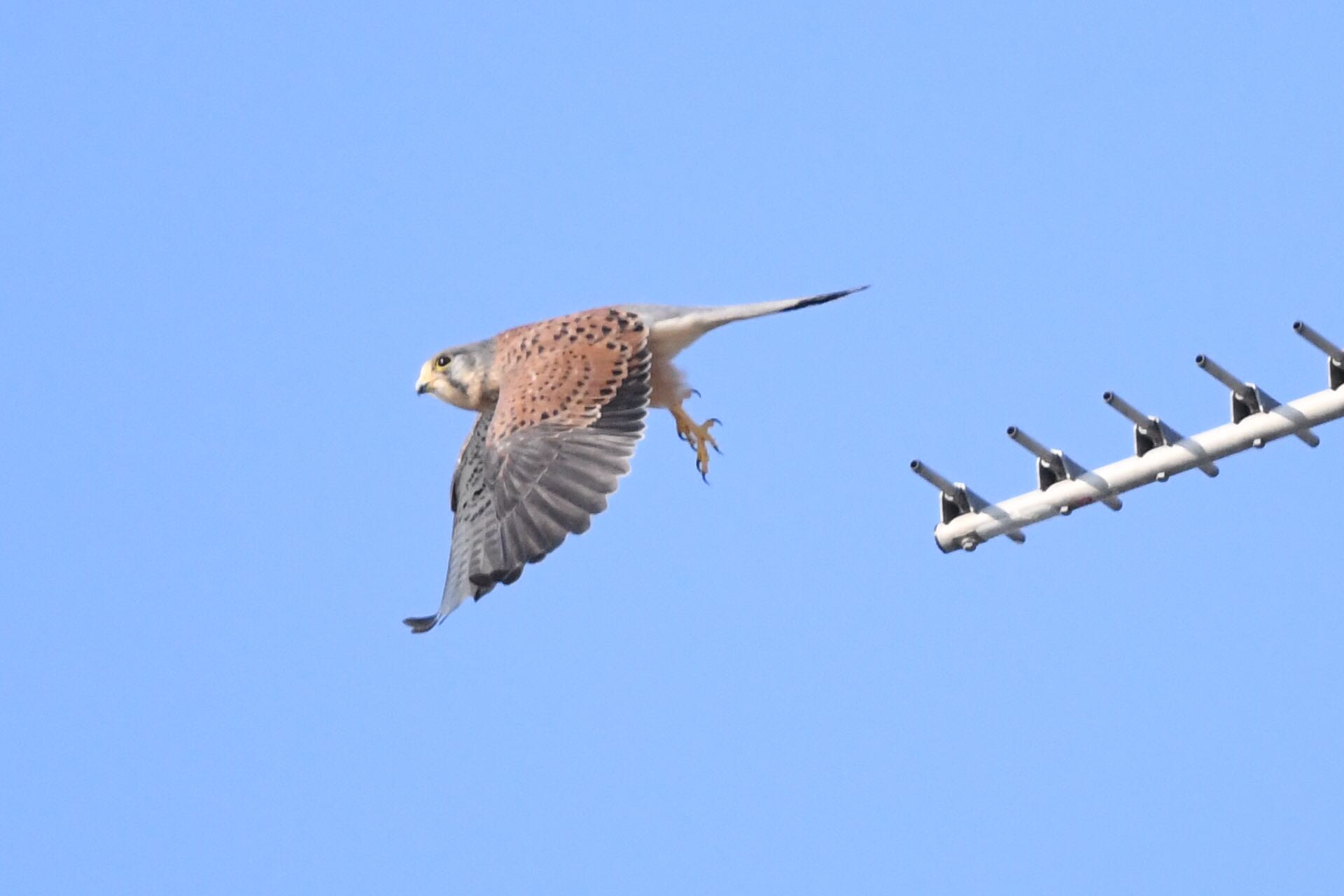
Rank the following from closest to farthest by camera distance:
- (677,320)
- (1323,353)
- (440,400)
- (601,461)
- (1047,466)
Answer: (1323,353), (1047,466), (601,461), (677,320), (440,400)

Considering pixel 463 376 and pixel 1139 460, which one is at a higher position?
pixel 463 376

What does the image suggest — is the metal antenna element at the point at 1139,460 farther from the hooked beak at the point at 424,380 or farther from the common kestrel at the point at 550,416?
the hooked beak at the point at 424,380

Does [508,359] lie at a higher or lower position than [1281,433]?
higher

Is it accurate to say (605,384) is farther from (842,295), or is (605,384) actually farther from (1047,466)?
(1047,466)

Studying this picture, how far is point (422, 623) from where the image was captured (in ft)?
45.1

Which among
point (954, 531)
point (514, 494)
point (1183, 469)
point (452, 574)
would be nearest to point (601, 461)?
point (514, 494)

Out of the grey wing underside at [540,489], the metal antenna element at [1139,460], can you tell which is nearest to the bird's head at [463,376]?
the grey wing underside at [540,489]

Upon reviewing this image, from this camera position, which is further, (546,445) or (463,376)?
(463,376)

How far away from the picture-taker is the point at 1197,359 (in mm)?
10266

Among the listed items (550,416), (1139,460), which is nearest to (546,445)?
(550,416)

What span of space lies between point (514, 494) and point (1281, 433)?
5266 millimetres

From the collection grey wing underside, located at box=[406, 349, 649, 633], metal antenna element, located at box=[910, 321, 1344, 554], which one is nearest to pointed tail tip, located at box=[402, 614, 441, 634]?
grey wing underside, located at box=[406, 349, 649, 633]

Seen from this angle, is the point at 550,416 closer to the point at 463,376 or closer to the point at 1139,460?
the point at 463,376

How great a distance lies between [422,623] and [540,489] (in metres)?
1.01
